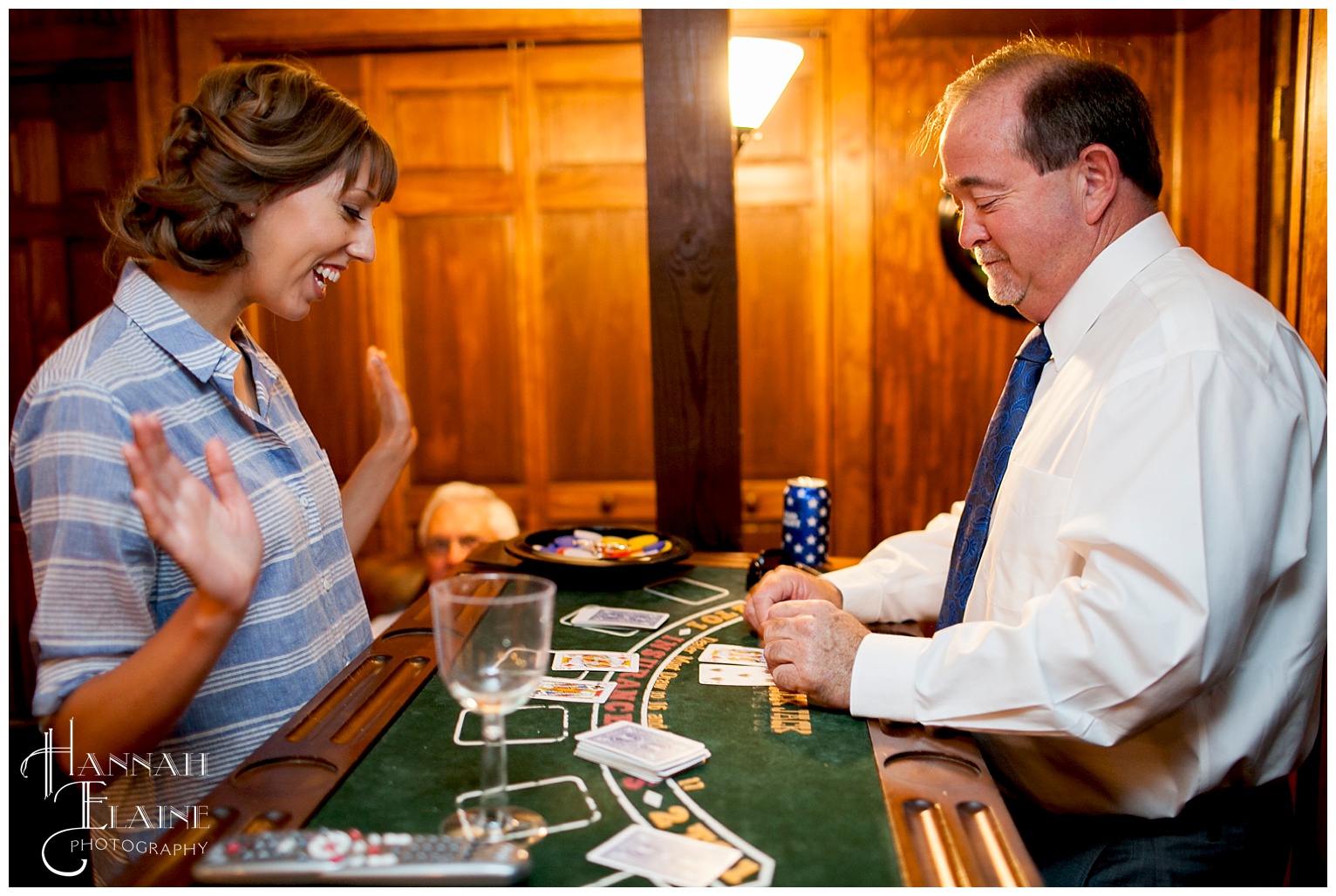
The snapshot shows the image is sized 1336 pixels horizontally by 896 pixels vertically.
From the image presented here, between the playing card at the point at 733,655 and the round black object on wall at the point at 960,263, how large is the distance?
2.37m

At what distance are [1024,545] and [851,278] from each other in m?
2.34

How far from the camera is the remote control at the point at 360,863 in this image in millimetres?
855

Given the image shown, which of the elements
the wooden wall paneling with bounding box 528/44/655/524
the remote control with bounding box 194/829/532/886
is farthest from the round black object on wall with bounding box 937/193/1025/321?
the remote control with bounding box 194/829/532/886

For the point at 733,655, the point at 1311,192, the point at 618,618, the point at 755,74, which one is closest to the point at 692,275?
the point at 755,74

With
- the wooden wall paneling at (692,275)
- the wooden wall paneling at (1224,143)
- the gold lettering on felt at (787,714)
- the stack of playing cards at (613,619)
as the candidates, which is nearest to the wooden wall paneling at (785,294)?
the wooden wall paneling at (692,275)

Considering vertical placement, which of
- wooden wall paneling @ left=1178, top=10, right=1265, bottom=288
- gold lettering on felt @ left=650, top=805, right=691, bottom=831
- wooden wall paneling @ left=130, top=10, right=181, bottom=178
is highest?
wooden wall paneling @ left=130, top=10, right=181, bottom=178

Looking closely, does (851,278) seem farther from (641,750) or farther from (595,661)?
(641,750)

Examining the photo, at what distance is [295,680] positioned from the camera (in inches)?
54.7

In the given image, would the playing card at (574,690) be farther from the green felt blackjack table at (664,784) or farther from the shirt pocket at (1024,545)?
the shirt pocket at (1024,545)

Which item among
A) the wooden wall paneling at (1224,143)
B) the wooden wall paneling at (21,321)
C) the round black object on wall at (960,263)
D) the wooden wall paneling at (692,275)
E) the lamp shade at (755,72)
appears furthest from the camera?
the wooden wall paneling at (21,321)

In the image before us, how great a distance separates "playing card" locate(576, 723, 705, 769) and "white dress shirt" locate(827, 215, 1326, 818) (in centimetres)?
25

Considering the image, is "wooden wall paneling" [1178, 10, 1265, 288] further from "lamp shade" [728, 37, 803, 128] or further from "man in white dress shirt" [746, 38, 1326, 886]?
"man in white dress shirt" [746, 38, 1326, 886]

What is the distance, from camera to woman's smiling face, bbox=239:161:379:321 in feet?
4.69

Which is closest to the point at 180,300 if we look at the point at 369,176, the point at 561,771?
the point at 369,176
